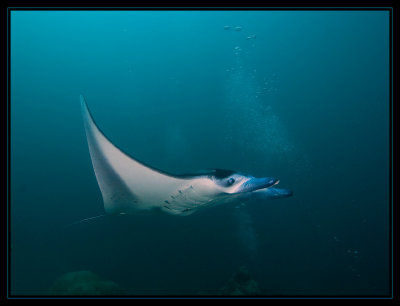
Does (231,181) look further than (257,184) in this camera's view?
Yes

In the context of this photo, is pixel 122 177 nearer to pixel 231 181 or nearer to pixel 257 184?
pixel 231 181

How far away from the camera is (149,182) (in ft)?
7.46

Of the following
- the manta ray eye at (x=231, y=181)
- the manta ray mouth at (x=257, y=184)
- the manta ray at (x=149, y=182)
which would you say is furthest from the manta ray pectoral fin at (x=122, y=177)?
the manta ray mouth at (x=257, y=184)

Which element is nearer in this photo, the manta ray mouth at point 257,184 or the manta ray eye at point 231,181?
the manta ray mouth at point 257,184

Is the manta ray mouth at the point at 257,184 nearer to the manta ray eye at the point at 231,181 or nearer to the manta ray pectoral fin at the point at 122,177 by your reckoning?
the manta ray eye at the point at 231,181

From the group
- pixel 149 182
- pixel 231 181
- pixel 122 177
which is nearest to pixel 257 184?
pixel 231 181

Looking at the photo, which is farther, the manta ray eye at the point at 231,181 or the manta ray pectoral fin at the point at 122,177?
the manta ray eye at the point at 231,181

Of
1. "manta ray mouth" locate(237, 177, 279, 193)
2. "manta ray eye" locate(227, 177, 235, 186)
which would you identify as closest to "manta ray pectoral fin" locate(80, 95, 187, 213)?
"manta ray eye" locate(227, 177, 235, 186)

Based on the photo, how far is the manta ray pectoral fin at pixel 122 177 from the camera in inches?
79.4

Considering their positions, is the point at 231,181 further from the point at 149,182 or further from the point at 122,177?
the point at 122,177

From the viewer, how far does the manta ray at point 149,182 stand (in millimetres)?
2047

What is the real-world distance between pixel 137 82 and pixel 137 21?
7545 millimetres

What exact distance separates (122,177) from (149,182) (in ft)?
0.99
